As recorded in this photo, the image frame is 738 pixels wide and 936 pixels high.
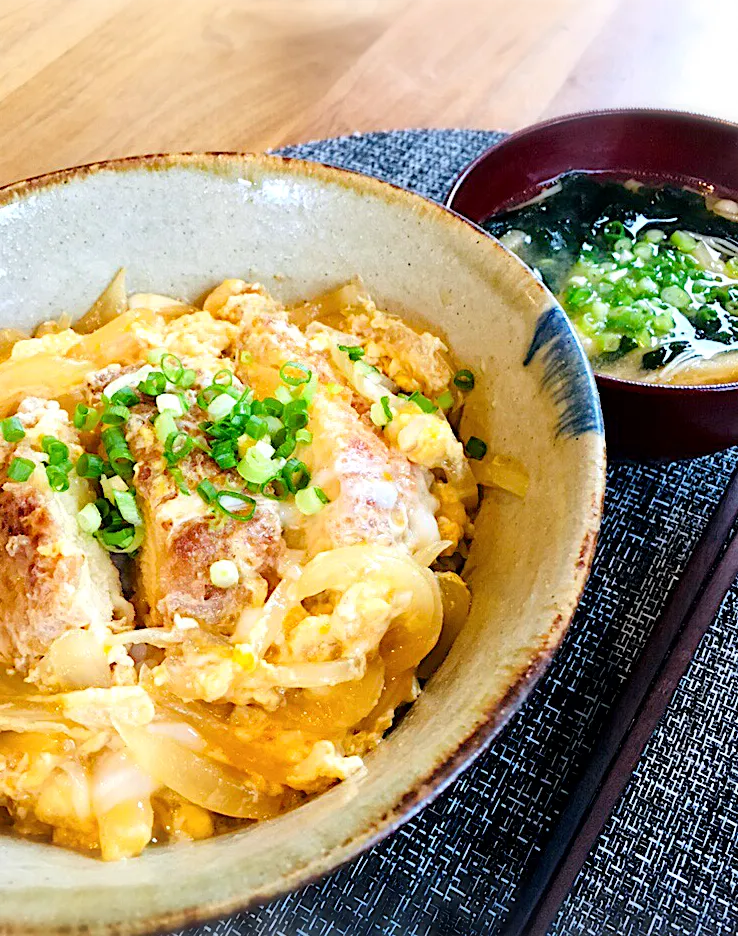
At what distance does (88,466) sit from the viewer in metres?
1.71

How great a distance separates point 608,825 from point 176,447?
3.87ft

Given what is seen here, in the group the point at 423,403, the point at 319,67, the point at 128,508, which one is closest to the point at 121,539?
the point at 128,508

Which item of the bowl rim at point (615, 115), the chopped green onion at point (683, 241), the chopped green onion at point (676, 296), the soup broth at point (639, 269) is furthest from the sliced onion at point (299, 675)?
the chopped green onion at point (683, 241)

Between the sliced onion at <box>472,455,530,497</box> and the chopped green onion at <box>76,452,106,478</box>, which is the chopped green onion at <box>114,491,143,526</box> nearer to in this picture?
the chopped green onion at <box>76,452,106,478</box>

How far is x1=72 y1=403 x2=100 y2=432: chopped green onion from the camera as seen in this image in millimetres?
1786

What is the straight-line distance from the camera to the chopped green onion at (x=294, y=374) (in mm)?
1814

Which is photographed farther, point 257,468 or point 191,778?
point 257,468

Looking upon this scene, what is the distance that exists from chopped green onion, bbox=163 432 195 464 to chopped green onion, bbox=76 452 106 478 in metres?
0.15

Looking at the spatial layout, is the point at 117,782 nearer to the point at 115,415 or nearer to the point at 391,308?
the point at 115,415

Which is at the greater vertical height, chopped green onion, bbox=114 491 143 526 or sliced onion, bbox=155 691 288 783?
chopped green onion, bbox=114 491 143 526

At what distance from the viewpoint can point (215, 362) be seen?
190cm

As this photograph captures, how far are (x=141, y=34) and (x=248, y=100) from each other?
0.73 meters

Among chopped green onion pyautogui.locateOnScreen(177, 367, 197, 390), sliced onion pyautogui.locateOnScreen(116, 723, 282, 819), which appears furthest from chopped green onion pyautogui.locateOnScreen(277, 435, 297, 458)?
sliced onion pyautogui.locateOnScreen(116, 723, 282, 819)

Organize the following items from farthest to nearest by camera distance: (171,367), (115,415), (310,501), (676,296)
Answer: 1. (676,296)
2. (171,367)
3. (115,415)
4. (310,501)
